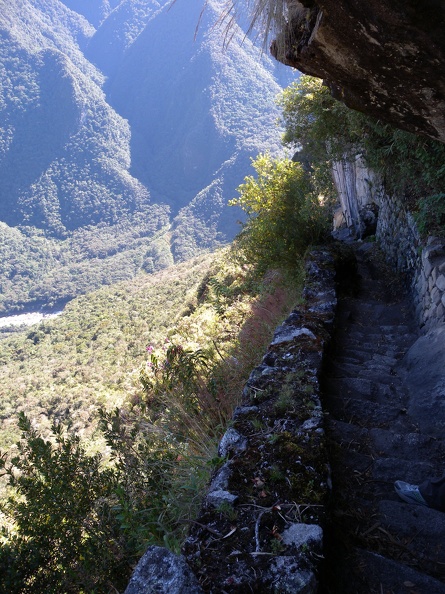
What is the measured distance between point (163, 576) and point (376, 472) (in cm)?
152

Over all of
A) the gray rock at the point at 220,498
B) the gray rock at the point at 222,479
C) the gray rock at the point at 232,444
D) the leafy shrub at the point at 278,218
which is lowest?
the gray rock at the point at 220,498

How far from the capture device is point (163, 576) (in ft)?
5.79

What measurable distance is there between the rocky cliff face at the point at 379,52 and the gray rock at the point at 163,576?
2683mm

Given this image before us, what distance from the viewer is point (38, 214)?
147000 millimetres

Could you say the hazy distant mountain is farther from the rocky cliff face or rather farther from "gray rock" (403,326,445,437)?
the rocky cliff face

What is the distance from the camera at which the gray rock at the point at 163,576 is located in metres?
1.73

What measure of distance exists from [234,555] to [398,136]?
192 inches

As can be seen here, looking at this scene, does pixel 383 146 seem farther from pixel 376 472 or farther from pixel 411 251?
pixel 376 472

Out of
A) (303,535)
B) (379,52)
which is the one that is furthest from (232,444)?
(379,52)

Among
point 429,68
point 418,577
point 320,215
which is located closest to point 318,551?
point 418,577

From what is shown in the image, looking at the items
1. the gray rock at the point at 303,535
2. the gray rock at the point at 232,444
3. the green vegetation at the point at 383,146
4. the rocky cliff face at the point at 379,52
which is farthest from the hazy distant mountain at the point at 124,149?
the gray rock at the point at 303,535

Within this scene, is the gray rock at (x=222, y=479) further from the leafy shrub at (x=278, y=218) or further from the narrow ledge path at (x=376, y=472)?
the leafy shrub at (x=278, y=218)

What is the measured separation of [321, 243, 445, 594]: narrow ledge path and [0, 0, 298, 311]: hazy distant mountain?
88361mm

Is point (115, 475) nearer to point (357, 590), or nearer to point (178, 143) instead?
point (357, 590)
